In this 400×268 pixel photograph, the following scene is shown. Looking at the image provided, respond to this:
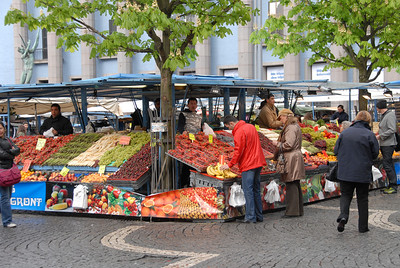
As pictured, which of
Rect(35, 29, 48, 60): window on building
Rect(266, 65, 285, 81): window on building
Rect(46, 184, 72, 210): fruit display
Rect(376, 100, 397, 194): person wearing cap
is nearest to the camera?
Rect(46, 184, 72, 210): fruit display

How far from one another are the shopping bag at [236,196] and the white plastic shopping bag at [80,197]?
2.95 metres

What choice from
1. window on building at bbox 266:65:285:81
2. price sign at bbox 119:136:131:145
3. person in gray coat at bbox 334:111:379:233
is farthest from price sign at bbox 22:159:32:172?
window on building at bbox 266:65:285:81

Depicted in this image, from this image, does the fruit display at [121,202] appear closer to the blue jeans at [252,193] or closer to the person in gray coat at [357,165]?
the blue jeans at [252,193]

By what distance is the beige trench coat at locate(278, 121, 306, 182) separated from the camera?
9.54 m

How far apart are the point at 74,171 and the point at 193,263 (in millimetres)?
5423

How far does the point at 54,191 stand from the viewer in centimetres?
1084

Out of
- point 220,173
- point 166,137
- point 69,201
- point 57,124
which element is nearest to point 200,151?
point 166,137

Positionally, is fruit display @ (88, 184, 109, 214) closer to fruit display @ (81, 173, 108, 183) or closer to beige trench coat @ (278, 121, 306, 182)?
fruit display @ (81, 173, 108, 183)

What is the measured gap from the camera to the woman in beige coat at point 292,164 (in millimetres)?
9547

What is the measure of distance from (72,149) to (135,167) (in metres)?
2.32

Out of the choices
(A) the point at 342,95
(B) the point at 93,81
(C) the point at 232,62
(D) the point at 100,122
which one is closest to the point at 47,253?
(B) the point at 93,81

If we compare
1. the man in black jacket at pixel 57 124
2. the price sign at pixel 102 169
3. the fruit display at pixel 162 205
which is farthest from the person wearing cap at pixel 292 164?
the man in black jacket at pixel 57 124

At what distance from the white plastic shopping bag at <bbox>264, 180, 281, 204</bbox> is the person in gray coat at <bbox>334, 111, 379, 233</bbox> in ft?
7.20

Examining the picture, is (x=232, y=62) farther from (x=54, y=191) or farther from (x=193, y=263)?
(x=193, y=263)
